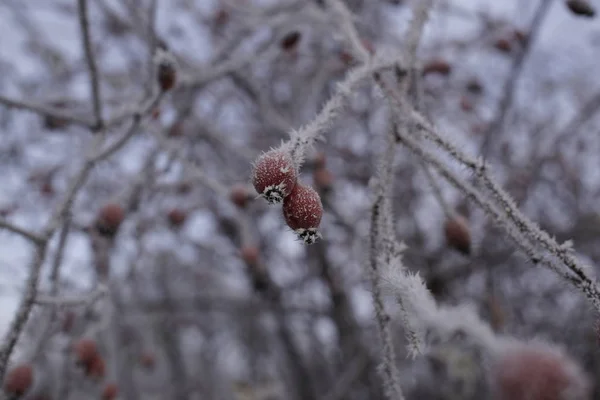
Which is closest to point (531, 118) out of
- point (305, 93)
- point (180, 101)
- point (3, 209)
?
point (305, 93)

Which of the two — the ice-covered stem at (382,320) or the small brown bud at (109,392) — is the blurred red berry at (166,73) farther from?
the small brown bud at (109,392)

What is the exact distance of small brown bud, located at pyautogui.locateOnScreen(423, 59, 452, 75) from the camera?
2.56m

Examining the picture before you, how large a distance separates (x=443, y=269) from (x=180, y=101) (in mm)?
1694

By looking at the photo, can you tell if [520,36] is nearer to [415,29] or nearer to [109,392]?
[415,29]

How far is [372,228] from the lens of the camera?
1.00m

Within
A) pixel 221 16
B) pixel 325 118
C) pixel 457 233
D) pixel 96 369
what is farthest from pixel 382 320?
pixel 221 16

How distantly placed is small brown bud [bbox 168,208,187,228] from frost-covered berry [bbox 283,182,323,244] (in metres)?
1.90

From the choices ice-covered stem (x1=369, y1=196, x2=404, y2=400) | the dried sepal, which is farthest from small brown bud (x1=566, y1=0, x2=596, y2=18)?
the dried sepal

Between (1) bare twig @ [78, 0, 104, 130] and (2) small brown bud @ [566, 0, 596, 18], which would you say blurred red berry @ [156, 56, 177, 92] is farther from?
(2) small brown bud @ [566, 0, 596, 18]

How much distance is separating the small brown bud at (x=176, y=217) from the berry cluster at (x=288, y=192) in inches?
74.2

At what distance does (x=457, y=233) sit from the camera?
1486 millimetres

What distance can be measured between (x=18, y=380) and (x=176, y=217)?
3.75 feet

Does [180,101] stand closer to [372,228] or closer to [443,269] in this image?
[443,269]

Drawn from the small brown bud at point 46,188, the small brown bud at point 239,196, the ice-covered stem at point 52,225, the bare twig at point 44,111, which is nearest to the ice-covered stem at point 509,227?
the ice-covered stem at point 52,225
